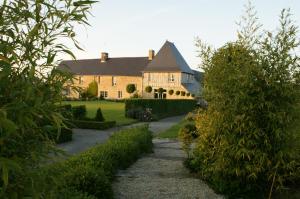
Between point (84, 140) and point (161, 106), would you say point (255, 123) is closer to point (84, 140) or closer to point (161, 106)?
point (84, 140)

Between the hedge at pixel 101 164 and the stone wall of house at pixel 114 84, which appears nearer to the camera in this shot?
the hedge at pixel 101 164

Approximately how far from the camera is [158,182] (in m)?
9.10

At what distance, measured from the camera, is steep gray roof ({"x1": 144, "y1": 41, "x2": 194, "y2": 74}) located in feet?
190

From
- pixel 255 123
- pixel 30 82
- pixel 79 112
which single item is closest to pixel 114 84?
pixel 79 112

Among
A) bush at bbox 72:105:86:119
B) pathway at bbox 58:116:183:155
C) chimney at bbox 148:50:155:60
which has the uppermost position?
chimney at bbox 148:50:155:60

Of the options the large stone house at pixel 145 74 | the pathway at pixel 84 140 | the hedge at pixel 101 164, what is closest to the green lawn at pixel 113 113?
the pathway at pixel 84 140

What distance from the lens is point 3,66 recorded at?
197 centimetres

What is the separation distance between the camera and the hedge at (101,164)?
6.98 meters

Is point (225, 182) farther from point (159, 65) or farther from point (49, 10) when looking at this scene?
point (159, 65)

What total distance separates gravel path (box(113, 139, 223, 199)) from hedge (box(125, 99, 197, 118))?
19528mm

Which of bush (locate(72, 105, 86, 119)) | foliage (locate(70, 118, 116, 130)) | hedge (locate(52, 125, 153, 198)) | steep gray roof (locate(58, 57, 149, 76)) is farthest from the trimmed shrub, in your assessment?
hedge (locate(52, 125, 153, 198))

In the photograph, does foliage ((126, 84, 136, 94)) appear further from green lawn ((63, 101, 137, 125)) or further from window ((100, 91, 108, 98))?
green lawn ((63, 101, 137, 125))

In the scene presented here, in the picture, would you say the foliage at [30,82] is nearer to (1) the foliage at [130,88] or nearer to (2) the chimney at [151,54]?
(1) the foliage at [130,88]

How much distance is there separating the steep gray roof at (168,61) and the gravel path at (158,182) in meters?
45.9
